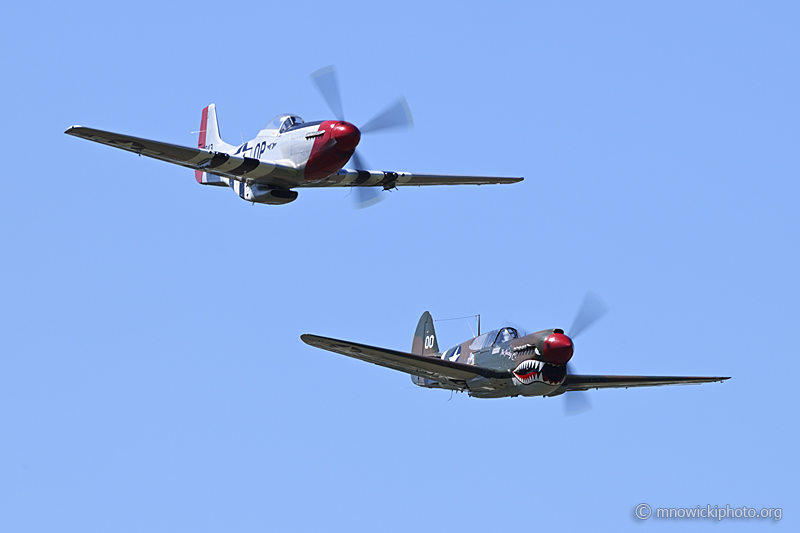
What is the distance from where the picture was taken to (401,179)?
35.4m

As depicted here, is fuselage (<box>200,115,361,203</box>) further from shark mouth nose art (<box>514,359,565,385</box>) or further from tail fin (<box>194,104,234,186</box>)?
shark mouth nose art (<box>514,359,565,385</box>)

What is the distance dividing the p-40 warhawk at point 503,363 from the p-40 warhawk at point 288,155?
6.18 m

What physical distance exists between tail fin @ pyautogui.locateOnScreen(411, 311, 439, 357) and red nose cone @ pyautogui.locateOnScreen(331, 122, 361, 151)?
8672 mm

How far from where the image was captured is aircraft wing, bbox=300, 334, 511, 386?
1081 inches

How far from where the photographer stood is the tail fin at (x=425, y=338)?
1459 inches

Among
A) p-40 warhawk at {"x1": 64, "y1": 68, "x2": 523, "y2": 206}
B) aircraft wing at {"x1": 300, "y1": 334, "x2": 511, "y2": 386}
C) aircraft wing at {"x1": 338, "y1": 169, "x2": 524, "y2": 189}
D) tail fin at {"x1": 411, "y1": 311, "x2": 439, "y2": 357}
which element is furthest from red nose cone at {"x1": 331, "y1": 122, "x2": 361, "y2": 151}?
tail fin at {"x1": 411, "y1": 311, "x2": 439, "y2": 357}

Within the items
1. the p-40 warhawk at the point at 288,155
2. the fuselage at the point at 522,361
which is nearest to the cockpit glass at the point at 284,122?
the p-40 warhawk at the point at 288,155

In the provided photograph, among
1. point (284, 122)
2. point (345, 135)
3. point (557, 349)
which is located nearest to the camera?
point (557, 349)

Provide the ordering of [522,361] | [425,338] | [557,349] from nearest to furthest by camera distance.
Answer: [557,349]
[522,361]
[425,338]

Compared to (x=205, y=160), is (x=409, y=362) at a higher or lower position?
lower

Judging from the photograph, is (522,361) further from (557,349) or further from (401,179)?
(401,179)

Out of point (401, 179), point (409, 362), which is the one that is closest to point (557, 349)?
point (409, 362)

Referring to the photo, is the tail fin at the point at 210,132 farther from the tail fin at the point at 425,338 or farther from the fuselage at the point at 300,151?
the tail fin at the point at 425,338

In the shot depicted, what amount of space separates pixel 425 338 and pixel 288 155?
885cm
